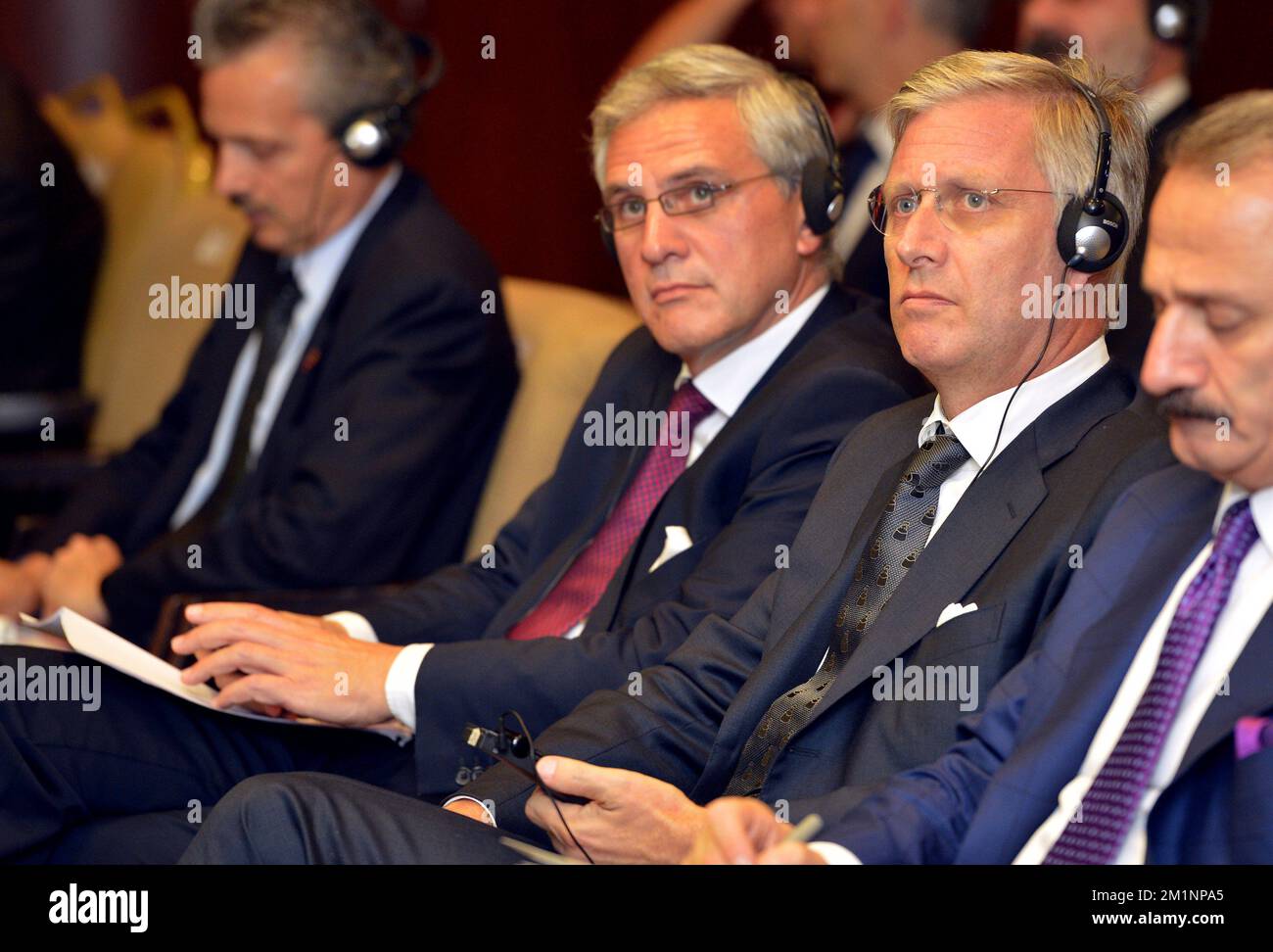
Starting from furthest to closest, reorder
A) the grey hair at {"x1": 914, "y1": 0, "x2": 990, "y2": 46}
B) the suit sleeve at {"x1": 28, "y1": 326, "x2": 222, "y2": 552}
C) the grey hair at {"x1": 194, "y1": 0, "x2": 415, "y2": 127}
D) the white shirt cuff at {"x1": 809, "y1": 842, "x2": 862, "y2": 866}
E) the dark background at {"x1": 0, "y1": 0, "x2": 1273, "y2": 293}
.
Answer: the dark background at {"x1": 0, "y1": 0, "x2": 1273, "y2": 293}, the grey hair at {"x1": 914, "y1": 0, "x2": 990, "y2": 46}, the suit sleeve at {"x1": 28, "y1": 326, "x2": 222, "y2": 552}, the grey hair at {"x1": 194, "y1": 0, "x2": 415, "y2": 127}, the white shirt cuff at {"x1": 809, "y1": 842, "x2": 862, "y2": 866}

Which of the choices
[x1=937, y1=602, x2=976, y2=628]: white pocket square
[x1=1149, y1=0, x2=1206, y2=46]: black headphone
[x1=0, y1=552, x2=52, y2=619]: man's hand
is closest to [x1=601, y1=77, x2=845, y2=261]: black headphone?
[x1=937, y1=602, x2=976, y2=628]: white pocket square

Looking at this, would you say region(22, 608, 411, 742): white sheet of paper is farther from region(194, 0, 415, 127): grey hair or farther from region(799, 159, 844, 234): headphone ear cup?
region(194, 0, 415, 127): grey hair

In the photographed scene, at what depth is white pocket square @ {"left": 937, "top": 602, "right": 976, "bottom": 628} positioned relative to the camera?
1590 millimetres

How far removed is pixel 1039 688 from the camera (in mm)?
1446

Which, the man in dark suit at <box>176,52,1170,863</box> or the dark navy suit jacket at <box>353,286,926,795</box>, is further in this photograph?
the dark navy suit jacket at <box>353,286,926,795</box>

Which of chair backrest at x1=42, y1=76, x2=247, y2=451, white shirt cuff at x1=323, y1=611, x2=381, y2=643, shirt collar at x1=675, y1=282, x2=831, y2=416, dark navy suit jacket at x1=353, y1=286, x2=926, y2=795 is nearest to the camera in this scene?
dark navy suit jacket at x1=353, y1=286, x2=926, y2=795

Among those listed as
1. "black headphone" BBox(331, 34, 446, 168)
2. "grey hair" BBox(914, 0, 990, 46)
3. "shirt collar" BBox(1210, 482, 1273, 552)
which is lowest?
"shirt collar" BBox(1210, 482, 1273, 552)

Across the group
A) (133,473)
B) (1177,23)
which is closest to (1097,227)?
(1177,23)

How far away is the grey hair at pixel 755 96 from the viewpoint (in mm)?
2262

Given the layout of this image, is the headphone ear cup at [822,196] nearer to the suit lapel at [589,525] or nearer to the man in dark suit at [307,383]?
the suit lapel at [589,525]

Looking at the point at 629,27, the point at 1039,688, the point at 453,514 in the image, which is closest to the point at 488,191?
the point at 629,27

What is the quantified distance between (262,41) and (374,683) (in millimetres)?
1436

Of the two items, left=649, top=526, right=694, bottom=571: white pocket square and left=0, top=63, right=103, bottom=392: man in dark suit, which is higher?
left=0, top=63, right=103, bottom=392: man in dark suit
